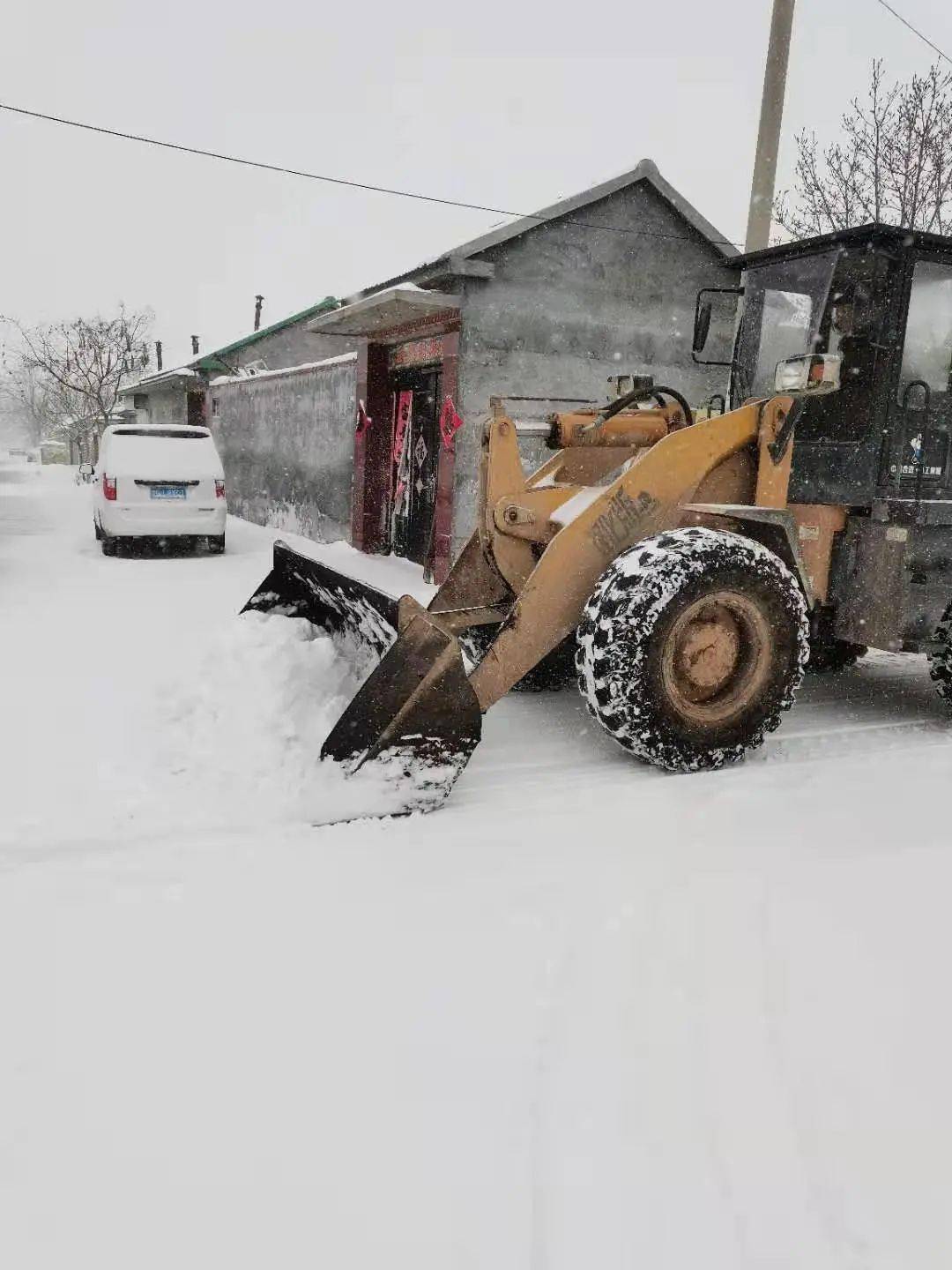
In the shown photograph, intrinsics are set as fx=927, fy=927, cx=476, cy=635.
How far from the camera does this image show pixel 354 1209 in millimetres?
1847

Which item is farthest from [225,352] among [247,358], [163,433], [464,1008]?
[464,1008]

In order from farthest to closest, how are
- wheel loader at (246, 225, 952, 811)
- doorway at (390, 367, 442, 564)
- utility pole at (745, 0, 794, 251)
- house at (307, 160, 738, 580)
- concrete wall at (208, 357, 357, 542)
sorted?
concrete wall at (208, 357, 357, 542), doorway at (390, 367, 442, 564), house at (307, 160, 738, 580), utility pole at (745, 0, 794, 251), wheel loader at (246, 225, 952, 811)

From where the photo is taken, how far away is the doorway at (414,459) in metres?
11.4

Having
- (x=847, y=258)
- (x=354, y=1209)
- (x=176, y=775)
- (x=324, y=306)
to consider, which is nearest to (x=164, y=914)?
(x=176, y=775)

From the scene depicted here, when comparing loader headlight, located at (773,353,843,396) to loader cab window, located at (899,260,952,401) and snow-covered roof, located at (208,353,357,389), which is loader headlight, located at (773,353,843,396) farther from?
snow-covered roof, located at (208,353,357,389)

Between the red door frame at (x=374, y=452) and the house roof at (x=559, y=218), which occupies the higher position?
the house roof at (x=559, y=218)

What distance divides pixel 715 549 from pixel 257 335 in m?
21.0

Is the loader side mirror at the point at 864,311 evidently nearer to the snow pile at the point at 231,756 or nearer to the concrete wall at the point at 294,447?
the snow pile at the point at 231,756

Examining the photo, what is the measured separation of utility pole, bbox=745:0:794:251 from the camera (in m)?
10.2

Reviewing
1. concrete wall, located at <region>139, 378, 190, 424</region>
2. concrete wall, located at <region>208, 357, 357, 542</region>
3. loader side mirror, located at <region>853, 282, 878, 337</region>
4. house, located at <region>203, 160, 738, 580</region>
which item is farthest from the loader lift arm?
concrete wall, located at <region>139, 378, 190, 424</region>

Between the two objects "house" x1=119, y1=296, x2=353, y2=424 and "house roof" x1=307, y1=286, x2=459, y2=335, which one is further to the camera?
"house" x1=119, y1=296, x2=353, y2=424

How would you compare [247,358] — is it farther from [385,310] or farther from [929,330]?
[929,330]

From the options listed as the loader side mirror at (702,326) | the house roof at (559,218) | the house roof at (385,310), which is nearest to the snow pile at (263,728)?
the loader side mirror at (702,326)

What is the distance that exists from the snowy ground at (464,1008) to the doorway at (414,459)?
7377mm
